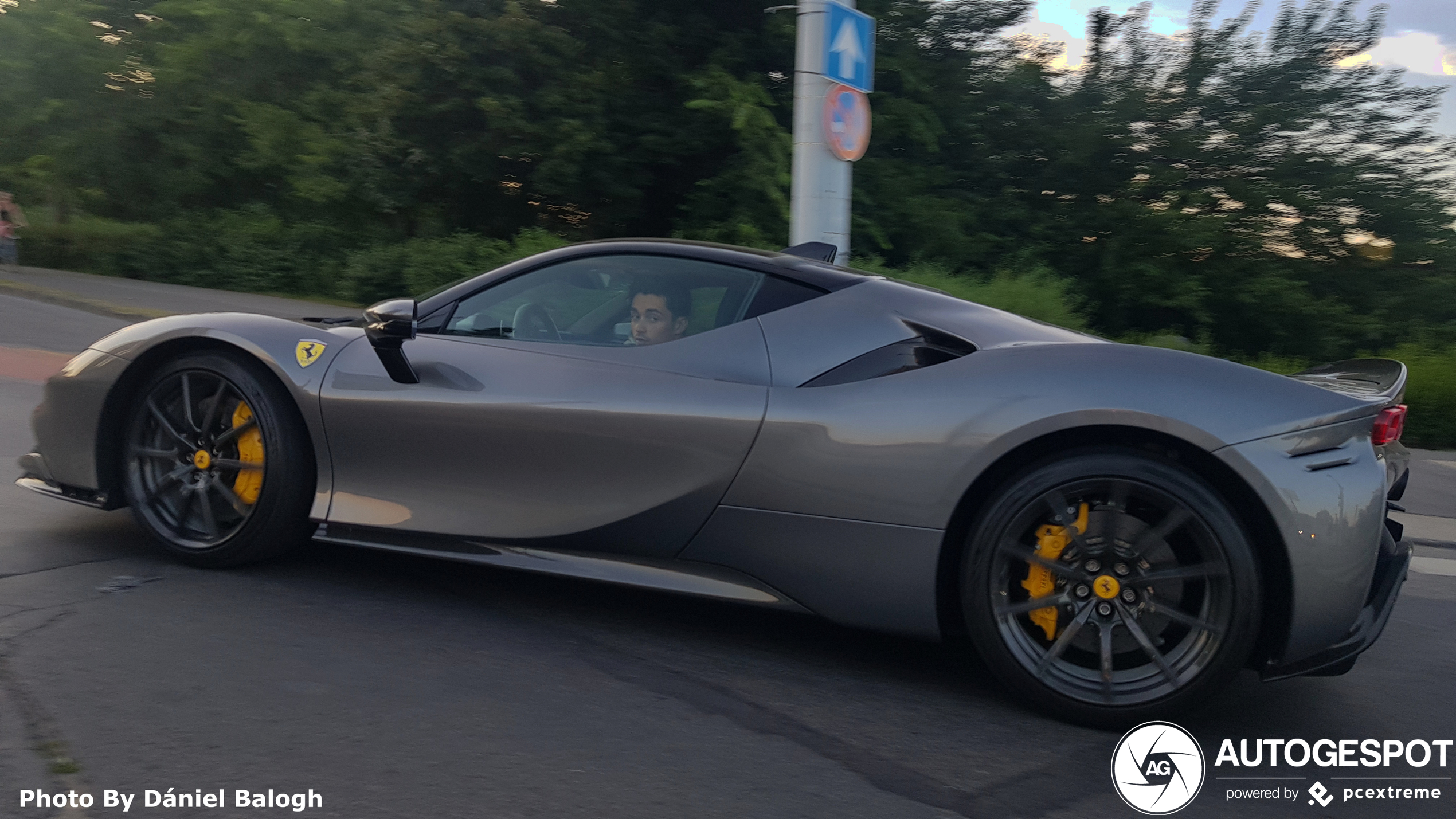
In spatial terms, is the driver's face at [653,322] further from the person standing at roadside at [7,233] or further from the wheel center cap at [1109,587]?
the person standing at roadside at [7,233]

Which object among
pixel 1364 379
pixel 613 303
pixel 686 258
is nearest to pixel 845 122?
pixel 686 258

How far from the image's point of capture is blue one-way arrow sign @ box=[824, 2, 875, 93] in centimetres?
774

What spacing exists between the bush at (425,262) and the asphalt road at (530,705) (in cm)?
1271

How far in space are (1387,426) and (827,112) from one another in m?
5.15

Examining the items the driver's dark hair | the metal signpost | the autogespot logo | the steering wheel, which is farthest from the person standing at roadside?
the autogespot logo

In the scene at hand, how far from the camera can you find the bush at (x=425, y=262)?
16.7m

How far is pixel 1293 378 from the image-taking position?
3.29 metres

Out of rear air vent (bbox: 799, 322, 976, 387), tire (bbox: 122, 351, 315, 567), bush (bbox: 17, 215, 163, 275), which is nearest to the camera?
rear air vent (bbox: 799, 322, 976, 387)

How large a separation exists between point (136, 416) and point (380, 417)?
98 centimetres

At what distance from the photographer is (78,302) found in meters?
12.5

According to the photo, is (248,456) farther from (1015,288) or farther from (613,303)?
(1015,288)

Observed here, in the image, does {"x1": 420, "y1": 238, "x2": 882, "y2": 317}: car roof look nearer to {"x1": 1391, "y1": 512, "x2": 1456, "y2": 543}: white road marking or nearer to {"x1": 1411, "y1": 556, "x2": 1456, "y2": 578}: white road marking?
{"x1": 1411, "y1": 556, "x2": 1456, "y2": 578}: white road marking

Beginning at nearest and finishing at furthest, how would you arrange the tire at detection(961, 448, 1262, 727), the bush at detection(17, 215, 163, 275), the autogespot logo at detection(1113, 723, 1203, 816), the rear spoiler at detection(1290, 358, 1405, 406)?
the autogespot logo at detection(1113, 723, 1203, 816)
the tire at detection(961, 448, 1262, 727)
the rear spoiler at detection(1290, 358, 1405, 406)
the bush at detection(17, 215, 163, 275)

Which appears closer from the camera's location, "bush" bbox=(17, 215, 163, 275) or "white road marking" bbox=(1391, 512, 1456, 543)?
"white road marking" bbox=(1391, 512, 1456, 543)
